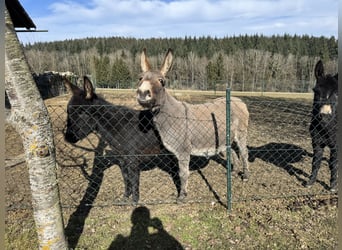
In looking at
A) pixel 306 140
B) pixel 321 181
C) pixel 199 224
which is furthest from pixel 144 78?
pixel 306 140

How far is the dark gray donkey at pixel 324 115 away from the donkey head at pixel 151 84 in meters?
2.66

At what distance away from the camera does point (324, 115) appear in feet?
14.5

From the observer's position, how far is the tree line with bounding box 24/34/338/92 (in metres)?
58.0

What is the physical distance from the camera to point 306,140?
864 centimetres

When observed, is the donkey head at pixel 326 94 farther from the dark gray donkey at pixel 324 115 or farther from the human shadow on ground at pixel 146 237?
the human shadow on ground at pixel 146 237

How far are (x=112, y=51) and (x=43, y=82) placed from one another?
77040mm

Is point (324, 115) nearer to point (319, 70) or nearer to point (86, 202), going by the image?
point (319, 70)

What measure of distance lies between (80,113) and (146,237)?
2288 millimetres

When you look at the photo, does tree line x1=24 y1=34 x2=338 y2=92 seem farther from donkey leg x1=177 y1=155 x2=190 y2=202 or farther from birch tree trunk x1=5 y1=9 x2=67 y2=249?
birch tree trunk x1=5 y1=9 x2=67 y2=249

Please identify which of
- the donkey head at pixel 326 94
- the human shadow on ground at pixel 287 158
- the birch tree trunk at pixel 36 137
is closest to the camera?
the birch tree trunk at pixel 36 137

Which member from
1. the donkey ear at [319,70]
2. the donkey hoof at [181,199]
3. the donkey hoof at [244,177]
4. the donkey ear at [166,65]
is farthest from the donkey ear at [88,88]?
the donkey ear at [319,70]

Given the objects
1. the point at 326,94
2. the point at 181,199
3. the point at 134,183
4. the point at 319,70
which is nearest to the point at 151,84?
the point at 134,183

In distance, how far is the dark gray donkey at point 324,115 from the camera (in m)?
4.36

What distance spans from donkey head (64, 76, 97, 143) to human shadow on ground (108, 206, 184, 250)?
1.71 m
